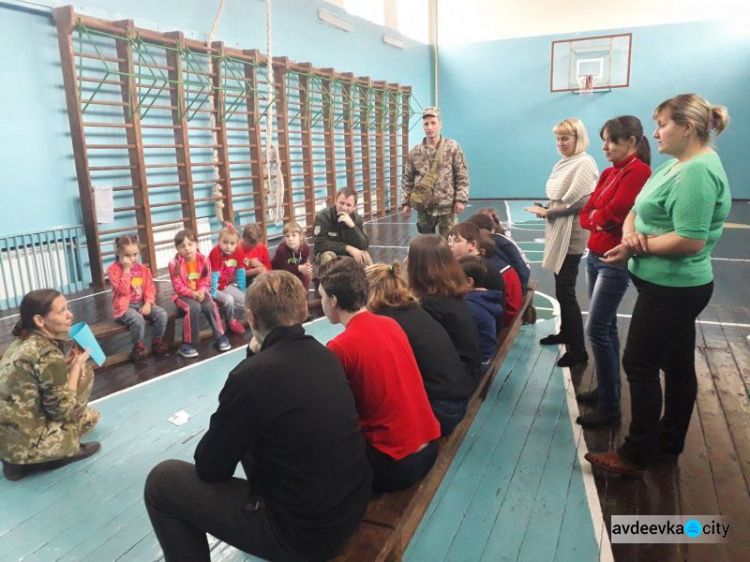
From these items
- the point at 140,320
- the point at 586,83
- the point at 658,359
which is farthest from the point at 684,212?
the point at 586,83

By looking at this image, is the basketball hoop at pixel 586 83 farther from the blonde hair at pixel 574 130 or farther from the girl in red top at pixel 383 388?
the girl in red top at pixel 383 388

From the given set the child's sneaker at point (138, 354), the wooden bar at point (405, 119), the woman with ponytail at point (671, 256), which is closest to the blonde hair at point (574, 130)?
the woman with ponytail at point (671, 256)

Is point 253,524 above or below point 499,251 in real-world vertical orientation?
below

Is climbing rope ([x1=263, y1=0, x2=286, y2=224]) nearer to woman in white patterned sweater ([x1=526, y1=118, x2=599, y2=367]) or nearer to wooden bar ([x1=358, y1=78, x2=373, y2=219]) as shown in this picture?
wooden bar ([x1=358, y1=78, x2=373, y2=219])

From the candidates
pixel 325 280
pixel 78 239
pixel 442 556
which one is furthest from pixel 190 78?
pixel 442 556

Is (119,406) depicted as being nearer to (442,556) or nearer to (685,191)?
(442,556)

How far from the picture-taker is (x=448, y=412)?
1.80 meters

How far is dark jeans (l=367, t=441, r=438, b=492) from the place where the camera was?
151 cm

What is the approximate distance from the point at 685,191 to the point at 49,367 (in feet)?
7.56

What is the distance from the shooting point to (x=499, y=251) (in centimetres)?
310

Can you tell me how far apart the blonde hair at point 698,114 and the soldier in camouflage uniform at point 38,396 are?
229 centimetres

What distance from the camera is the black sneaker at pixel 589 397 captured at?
2.70m

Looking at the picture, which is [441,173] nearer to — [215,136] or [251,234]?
[251,234]

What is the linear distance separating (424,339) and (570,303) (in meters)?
1.61
